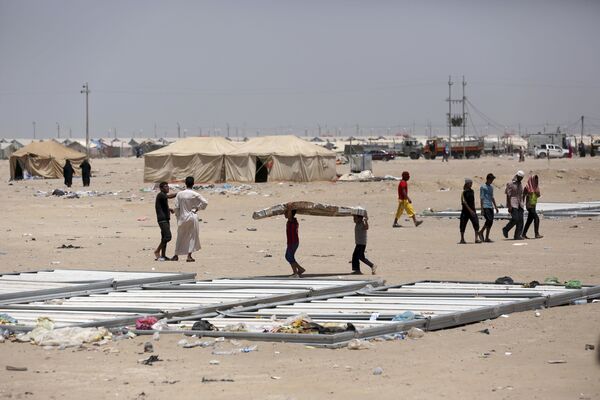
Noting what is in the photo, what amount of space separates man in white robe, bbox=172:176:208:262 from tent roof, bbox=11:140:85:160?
135 ft

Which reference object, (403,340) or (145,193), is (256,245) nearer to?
(403,340)

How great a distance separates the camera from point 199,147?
52125 millimetres

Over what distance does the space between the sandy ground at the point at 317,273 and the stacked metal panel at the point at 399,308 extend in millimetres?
211

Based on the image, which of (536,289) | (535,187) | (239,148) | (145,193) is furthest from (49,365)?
(239,148)

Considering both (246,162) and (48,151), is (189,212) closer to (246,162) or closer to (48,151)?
(246,162)

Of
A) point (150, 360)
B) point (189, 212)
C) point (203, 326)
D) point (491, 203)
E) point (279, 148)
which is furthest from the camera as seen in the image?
point (279, 148)

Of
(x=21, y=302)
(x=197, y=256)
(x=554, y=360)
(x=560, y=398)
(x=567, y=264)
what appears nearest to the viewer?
(x=560, y=398)

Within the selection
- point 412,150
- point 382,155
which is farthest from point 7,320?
point 412,150

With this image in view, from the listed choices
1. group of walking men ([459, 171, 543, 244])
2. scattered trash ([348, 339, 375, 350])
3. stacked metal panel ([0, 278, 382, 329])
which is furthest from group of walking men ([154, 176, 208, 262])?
scattered trash ([348, 339, 375, 350])

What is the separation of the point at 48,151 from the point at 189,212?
4338cm

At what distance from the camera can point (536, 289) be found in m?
14.1

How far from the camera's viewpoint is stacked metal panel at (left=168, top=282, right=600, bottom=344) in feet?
36.2

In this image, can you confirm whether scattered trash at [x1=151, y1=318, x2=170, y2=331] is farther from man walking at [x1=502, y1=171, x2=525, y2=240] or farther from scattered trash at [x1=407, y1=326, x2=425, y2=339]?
man walking at [x1=502, y1=171, x2=525, y2=240]

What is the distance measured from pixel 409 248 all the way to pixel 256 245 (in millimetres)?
2966
